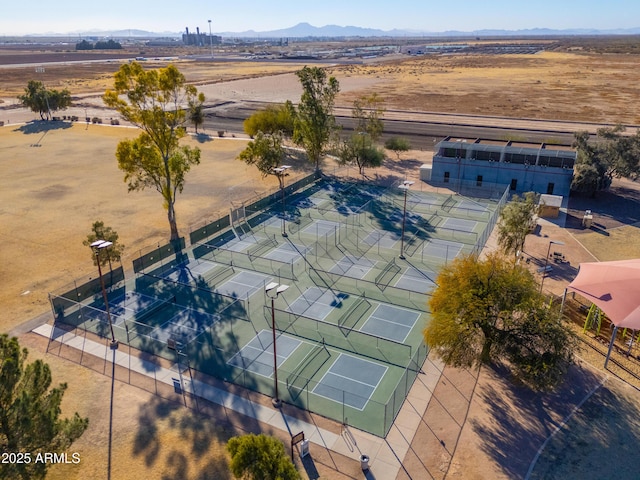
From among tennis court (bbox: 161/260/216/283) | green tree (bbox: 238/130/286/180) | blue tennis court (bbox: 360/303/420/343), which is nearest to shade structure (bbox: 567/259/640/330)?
blue tennis court (bbox: 360/303/420/343)

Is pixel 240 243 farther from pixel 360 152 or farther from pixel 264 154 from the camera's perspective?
pixel 360 152

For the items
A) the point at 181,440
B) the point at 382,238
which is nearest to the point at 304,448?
the point at 181,440

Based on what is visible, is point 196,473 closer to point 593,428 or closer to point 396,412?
point 396,412

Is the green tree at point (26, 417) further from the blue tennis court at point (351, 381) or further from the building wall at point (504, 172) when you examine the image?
the building wall at point (504, 172)

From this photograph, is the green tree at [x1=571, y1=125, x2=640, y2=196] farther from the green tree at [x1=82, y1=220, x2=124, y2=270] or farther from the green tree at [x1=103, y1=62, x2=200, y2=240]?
the green tree at [x1=82, y1=220, x2=124, y2=270]

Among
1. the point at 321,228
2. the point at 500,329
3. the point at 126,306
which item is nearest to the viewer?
the point at 500,329

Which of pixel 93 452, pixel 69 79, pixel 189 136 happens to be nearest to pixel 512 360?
pixel 93 452
